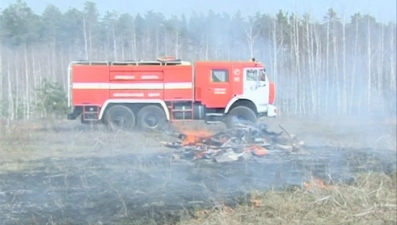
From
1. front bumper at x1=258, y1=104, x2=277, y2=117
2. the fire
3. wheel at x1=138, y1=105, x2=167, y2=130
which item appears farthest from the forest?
the fire

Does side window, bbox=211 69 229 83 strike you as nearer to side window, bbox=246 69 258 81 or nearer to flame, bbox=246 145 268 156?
side window, bbox=246 69 258 81

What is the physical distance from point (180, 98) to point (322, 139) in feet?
4.17

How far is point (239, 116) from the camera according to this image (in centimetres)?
322

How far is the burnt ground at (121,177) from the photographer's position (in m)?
2.68

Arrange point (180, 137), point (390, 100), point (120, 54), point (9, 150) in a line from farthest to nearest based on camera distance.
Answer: point (390, 100) < point (180, 137) < point (120, 54) < point (9, 150)

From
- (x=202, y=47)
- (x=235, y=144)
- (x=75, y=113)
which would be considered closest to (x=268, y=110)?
(x=235, y=144)

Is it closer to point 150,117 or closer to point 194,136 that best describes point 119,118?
point 150,117

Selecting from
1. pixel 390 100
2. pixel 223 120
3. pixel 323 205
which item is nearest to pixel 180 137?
pixel 223 120

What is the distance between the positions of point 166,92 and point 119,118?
28 centimetres

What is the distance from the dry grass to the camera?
358cm

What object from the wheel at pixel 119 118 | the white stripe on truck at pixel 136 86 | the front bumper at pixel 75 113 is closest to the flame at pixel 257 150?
the white stripe on truck at pixel 136 86

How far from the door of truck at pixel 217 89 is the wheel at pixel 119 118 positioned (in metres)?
0.42

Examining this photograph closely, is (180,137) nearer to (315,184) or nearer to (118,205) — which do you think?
(118,205)

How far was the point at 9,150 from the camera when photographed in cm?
254
